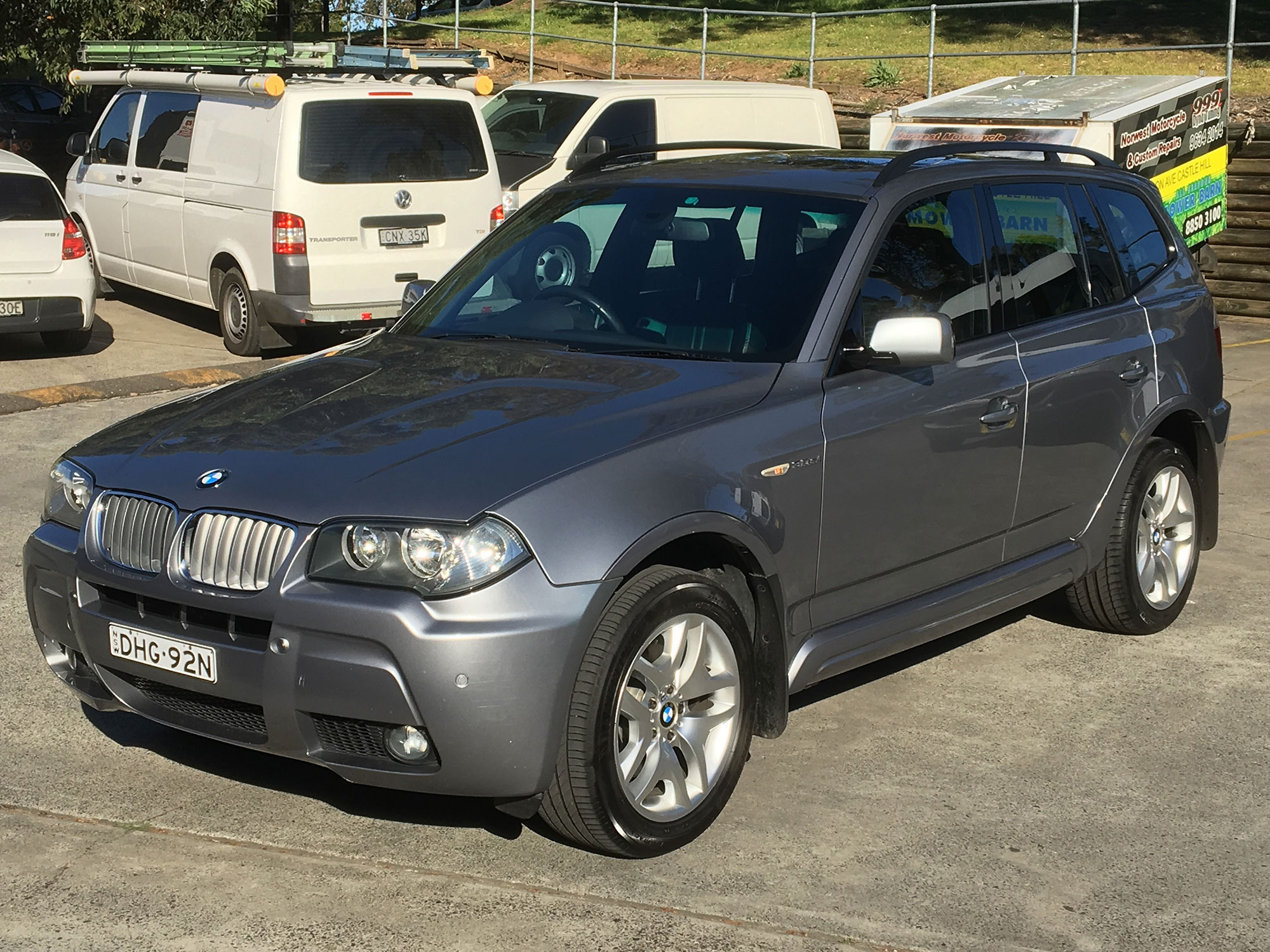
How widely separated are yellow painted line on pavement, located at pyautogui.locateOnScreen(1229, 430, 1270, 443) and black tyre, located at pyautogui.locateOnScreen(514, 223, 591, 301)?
5.86m

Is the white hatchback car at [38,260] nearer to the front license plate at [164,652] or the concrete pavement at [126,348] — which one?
the concrete pavement at [126,348]

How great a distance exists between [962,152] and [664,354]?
1.56m

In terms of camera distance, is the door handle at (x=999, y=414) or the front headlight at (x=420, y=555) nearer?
the front headlight at (x=420, y=555)

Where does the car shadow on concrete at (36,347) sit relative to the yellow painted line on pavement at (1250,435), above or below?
below

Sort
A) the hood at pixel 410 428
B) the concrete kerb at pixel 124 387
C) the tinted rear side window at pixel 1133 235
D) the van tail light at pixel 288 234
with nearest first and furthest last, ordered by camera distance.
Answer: the hood at pixel 410 428 → the tinted rear side window at pixel 1133 235 → the concrete kerb at pixel 124 387 → the van tail light at pixel 288 234

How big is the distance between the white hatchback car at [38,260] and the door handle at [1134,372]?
28.4 ft

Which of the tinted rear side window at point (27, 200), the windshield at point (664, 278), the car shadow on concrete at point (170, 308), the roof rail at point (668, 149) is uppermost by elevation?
the roof rail at point (668, 149)

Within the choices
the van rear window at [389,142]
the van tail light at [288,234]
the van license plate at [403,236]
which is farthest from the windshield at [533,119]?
the van tail light at [288,234]

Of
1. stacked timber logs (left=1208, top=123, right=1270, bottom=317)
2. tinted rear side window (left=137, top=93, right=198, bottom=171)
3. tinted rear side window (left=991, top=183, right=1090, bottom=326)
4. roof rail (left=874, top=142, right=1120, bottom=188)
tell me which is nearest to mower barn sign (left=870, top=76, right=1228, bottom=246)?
stacked timber logs (left=1208, top=123, right=1270, bottom=317)

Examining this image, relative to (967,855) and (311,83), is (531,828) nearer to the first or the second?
(967,855)

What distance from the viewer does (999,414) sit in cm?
521

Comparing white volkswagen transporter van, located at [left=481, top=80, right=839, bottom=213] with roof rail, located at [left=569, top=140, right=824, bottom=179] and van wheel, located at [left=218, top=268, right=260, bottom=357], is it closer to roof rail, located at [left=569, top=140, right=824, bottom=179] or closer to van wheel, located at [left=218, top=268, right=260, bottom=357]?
van wheel, located at [left=218, top=268, right=260, bottom=357]

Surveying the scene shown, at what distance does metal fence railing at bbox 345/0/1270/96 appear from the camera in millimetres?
20547

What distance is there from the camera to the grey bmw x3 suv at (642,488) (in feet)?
12.6
